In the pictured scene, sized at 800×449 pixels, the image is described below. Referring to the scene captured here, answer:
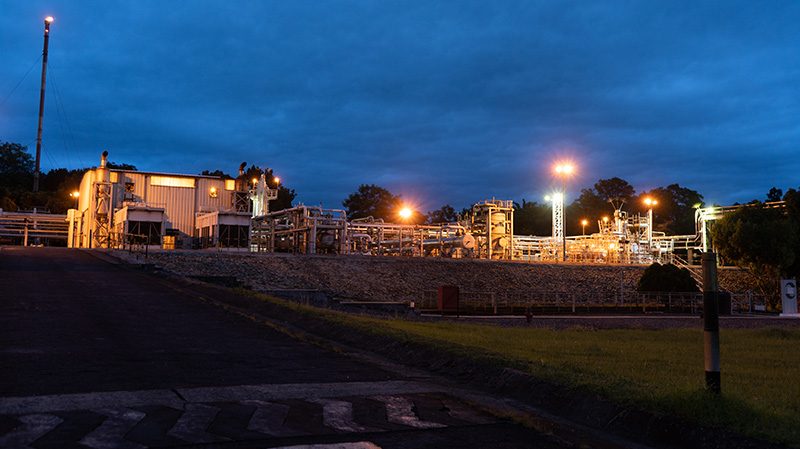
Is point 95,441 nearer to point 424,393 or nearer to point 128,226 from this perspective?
point 424,393

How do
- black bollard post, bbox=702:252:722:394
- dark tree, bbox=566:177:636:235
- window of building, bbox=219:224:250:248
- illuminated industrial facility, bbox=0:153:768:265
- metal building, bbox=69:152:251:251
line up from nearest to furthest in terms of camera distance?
black bollard post, bbox=702:252:722:394, illuminated industrial facility, bbox=0:153:768:265, window of building, bbox=219:224:250:248, metal building, bbox=69:152:251:251, dark tree, bbox=566:177:636:235

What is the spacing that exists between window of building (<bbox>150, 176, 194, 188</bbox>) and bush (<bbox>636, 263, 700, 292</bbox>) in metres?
48.0

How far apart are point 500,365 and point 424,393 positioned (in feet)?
4.69

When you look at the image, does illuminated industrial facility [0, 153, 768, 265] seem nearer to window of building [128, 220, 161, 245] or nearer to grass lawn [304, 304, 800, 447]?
window of building [128, 220, 161, 245]

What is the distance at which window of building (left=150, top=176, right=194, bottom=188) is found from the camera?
6494 cm

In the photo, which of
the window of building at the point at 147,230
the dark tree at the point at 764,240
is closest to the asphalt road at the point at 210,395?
the window of building at the point at 147,230

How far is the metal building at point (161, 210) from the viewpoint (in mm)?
52969

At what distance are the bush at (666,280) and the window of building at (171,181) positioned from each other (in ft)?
157

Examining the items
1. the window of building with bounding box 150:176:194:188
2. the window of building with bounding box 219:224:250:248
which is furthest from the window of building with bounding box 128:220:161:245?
the window of building with bounding box 150:176:194:188

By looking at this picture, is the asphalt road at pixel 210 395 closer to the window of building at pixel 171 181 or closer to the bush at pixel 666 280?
the bush at pixel 666 280

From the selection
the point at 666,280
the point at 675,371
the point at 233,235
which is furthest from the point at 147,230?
the point at 675,371

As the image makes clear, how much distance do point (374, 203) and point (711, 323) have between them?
107614 millimetres

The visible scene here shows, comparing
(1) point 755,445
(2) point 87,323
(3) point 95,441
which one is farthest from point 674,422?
(2) point 87,323

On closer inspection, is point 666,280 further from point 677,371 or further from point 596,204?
point 596,204
